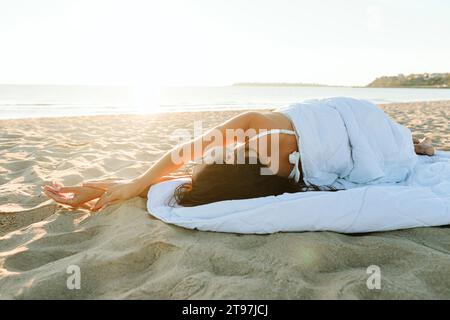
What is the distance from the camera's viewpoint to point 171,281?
153 centimetres

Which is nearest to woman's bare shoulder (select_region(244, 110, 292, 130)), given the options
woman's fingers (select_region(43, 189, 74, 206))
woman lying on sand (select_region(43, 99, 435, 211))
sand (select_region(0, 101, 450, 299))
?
woman lying on sand (select_region(43, 99, 435, 211))

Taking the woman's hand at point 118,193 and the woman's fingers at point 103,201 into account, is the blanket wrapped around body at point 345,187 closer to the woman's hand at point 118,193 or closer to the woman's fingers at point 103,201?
the woman's hand at point 118,193

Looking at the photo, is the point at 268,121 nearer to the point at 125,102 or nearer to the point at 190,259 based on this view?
the point at 190,259

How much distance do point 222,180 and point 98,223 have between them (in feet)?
2.70

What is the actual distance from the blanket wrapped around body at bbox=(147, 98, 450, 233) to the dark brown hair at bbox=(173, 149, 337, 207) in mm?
92

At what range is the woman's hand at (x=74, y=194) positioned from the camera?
2520mm

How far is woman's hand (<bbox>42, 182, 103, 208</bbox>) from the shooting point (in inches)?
99.2

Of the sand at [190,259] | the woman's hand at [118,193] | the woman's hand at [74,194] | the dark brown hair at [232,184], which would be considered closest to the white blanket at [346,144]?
the dark brown hair at [232,184]

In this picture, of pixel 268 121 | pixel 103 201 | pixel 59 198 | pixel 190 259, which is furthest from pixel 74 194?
pixel 268 121

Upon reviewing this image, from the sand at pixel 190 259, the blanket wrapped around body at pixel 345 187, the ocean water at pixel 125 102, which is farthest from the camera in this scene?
the ocean water at pixel 125 102

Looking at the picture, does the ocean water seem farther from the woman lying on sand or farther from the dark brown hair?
the dark brown hair

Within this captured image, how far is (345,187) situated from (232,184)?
85 centimetres

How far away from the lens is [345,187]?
2.55 m
